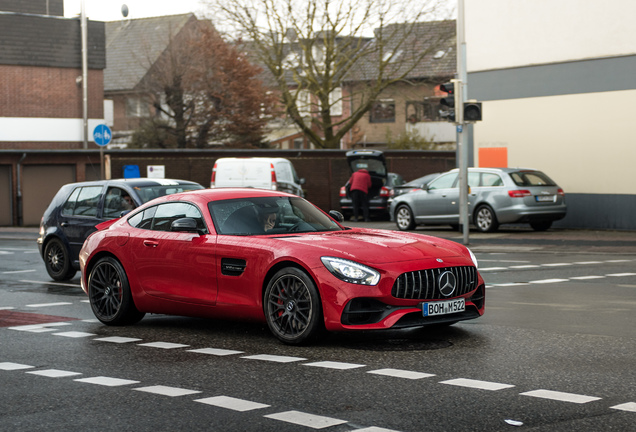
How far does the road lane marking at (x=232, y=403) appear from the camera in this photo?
6.18 m

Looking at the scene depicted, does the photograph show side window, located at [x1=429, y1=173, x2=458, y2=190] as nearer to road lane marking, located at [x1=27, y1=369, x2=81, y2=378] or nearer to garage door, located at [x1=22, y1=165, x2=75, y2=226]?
garage door, located at [x1=22, y1=165, x2=75, y2=226]

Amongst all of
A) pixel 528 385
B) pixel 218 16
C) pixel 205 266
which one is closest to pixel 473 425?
pixel 528 385

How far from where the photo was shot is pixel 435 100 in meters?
61.5

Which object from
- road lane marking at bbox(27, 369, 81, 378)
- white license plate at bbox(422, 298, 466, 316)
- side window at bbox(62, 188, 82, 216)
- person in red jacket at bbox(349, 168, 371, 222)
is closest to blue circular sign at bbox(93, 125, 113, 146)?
person in red jacket at bbox(349, 168, 371, 222)

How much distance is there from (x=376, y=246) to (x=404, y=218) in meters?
17.2

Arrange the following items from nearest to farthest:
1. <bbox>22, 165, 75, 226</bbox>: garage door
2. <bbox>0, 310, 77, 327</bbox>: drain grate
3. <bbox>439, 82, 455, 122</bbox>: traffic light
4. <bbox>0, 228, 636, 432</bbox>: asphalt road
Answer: <bbox>0, 228, 636, 432</bbox>: asphalt road, <bbox>0, 310, 77, 327</bbox>: drain grate, <bbox>439, 82, 455, 122</bbox>: traffic light, <bbox>22, 165, 75, 226</bbox>: garage door

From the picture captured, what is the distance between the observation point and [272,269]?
8.74 m

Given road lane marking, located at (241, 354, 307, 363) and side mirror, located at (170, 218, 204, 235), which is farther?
side mirror, located at (170, 218, 204, 235)

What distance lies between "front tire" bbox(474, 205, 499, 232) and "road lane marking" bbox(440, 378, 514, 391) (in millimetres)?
16827

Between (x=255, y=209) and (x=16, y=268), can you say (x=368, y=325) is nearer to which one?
(x=255, y=209)

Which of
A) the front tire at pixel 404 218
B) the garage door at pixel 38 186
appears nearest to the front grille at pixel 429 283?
the front tire at pixel 404 218

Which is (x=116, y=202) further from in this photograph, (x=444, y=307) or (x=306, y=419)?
(x=306, y=419)

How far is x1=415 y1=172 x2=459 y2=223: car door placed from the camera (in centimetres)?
2441

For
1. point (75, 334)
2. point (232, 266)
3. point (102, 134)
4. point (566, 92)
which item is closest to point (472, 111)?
point (566, 92)
